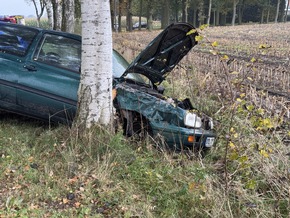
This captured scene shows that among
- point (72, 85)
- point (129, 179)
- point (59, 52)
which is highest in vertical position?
point (59, 52)

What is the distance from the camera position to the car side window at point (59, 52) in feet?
17.1

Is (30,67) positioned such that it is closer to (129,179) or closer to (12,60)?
(12,60)

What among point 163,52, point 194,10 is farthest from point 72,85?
point 194,10

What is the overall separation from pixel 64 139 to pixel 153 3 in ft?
159

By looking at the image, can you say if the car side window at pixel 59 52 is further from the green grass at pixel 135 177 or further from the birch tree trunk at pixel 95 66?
the green grass at pixel 135 177

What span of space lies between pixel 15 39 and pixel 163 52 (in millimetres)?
2390

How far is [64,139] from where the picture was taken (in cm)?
454

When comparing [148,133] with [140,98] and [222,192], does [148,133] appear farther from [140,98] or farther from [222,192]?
[222,192]

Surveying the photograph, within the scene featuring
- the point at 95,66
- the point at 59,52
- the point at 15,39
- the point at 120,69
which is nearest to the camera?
the point at 95,66

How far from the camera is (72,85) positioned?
502cm

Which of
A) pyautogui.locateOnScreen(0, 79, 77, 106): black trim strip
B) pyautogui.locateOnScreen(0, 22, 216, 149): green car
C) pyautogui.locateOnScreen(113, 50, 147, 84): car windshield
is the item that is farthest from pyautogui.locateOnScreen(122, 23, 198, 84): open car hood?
pyautogui.locateOnScreen(0, 79, 77, 106): black trim strip

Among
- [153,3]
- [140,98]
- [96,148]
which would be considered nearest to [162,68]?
[140,98]

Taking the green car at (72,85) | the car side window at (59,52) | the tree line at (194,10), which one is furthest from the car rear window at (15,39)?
the tree line at (194,10)

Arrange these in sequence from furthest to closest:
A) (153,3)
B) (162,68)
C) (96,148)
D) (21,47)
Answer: (153,3), (162,68), (21,47), (96,148)
